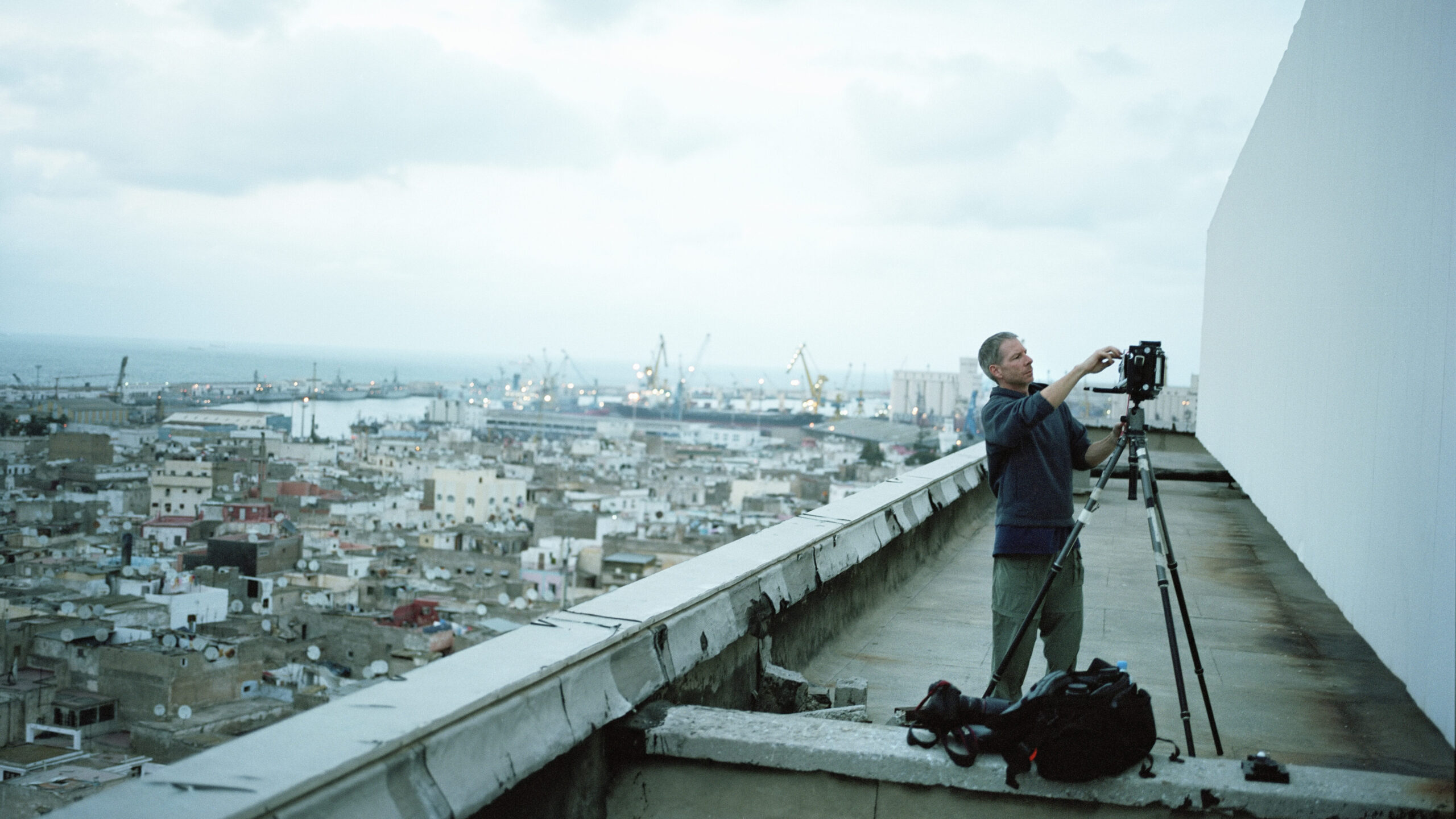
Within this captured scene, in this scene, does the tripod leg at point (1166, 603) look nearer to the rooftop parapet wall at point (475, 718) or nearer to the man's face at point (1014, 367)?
the man's face at point (1014, 367)

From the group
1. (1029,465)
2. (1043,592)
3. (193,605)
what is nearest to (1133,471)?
(1029,465)

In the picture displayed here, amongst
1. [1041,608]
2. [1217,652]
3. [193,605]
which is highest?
[1041,608]

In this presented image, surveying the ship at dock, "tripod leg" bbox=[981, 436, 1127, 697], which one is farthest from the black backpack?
the ship at dock

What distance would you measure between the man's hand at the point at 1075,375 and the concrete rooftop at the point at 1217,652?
143 centimetres

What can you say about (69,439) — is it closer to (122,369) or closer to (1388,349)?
(122,369)

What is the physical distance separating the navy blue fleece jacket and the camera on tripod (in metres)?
0.24

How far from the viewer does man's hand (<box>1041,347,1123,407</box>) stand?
331 centimetres

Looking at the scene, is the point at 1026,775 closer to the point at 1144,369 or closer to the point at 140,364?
the point at 1144,369

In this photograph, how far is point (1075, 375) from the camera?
130 inches

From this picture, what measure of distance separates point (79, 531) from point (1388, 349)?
15.6 meters

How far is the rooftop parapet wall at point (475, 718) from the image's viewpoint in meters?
1.88

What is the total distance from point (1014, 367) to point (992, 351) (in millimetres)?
117

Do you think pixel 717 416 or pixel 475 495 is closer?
pixel 475 495

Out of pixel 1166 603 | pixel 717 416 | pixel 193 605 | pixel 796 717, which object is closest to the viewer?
pixel 796 717
